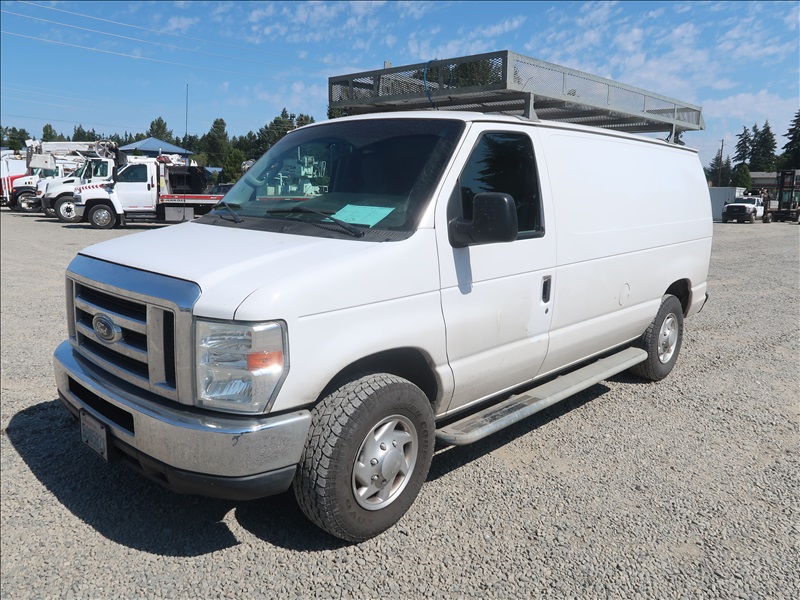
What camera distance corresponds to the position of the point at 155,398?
9.44ft

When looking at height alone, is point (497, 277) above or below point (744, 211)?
below

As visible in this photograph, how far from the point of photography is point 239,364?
2609mm

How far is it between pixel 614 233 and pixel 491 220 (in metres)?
1.80

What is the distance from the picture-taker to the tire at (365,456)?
283 centimetres

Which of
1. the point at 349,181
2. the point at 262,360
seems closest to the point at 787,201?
the point at 349,181

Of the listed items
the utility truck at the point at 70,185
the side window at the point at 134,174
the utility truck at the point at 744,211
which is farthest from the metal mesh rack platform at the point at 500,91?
the utility truck at the point at 744,211

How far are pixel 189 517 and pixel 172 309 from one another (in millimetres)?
1311

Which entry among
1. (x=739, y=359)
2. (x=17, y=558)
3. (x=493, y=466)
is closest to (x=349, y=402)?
(x=493, y=466)

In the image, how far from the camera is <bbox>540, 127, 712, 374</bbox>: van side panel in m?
4.16

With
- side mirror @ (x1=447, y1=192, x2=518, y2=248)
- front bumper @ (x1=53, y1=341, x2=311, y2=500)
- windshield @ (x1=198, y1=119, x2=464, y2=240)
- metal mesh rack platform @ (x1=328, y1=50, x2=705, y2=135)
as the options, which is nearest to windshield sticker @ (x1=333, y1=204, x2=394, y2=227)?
windshield @ (x1=198, y1=119, x2=464, y2=240)

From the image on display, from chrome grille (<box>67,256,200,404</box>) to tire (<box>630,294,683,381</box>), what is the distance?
414 cm

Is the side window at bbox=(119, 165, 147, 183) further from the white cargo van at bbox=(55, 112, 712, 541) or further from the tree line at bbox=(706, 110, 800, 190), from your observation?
the tree line at bbox=(706, 110, 800, 190)

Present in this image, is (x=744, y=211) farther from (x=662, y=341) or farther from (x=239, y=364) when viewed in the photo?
(x=239, y=364)

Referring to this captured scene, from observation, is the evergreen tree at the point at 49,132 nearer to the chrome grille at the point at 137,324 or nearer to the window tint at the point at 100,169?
the window tint at the point at 100,169
